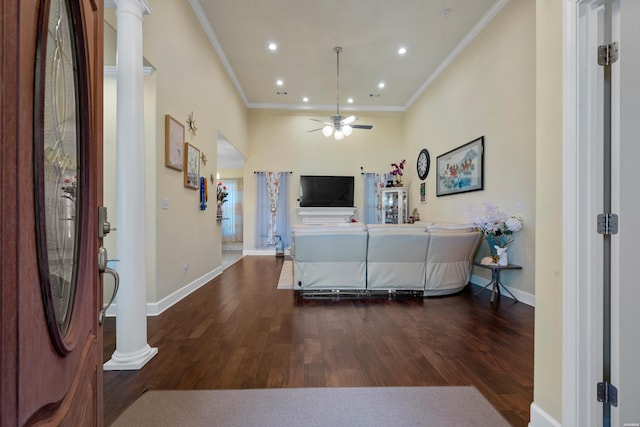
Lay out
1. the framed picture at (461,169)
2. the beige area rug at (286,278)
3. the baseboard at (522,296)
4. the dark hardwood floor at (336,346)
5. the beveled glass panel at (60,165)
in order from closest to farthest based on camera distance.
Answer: the beveled glass panel at (60,165), the dark hardwood floor at (336,346), the baseboard at (522,296), the beige area rug at (286,278), the framed picture at (461,169)

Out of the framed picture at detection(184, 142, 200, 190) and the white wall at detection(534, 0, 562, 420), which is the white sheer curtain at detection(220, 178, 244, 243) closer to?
the framed picture at detection(184, 142, 200, 190)

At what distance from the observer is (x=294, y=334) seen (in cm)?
262

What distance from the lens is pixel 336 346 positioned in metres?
2.39

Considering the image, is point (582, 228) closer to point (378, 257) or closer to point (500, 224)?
point (378, 257)

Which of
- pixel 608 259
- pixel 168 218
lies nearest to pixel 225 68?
pixel 168 218

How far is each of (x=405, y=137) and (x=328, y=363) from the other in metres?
6.87

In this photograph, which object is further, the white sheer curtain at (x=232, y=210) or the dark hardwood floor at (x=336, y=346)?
the white sheer curtain at (x=232, y=210)

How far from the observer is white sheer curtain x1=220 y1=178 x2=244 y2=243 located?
9.77m

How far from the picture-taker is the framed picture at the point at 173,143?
324cm

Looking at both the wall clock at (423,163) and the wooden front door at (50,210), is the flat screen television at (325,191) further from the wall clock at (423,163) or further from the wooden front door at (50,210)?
the wooden front door at (50,210)

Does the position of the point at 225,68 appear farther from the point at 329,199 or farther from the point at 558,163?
the point at 558,163

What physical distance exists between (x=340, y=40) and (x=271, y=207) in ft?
14.2

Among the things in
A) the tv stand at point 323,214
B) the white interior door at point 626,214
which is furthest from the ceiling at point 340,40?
the white interior door at point 626,214

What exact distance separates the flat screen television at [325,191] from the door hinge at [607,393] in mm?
6693
